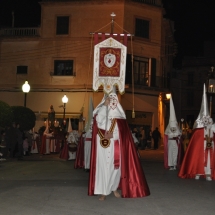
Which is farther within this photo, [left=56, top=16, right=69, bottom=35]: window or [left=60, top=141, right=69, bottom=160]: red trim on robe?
[left=56, top=16, right=69, bottom=35]: window

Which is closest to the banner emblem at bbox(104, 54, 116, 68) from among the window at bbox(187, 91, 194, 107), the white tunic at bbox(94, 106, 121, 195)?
the white tunic at bbox(94, 106, 121, 195)

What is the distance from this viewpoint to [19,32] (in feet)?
124

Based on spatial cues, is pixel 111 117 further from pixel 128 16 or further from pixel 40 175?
pixel 128 16

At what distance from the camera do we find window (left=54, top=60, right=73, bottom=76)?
3641 centimetres

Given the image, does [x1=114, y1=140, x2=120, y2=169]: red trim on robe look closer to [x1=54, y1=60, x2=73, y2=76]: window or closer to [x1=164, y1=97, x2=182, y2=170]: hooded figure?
[x1=164, y1=97, x2=182, y2=170]: hooded figure

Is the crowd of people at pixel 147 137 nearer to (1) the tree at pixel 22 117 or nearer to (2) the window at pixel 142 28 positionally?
(2) the window at pixel 142 28

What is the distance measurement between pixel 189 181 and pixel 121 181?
4.22 metres

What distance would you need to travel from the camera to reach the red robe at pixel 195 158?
13604 millimetres

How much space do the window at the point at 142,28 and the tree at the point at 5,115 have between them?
16.8 m

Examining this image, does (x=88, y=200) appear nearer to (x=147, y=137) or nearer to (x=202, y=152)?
(x=202, y=152)

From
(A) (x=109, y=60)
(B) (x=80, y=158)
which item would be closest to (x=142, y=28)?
(B) (x=80, y=158)

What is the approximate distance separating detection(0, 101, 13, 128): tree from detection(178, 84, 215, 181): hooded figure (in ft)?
37.4

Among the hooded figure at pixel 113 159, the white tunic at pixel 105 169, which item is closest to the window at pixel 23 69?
the hooded figure at pixel 113 159

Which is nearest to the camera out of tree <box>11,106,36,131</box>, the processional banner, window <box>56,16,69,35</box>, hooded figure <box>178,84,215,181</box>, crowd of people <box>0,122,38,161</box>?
hooded figure <box>178,84,215,181</box>
